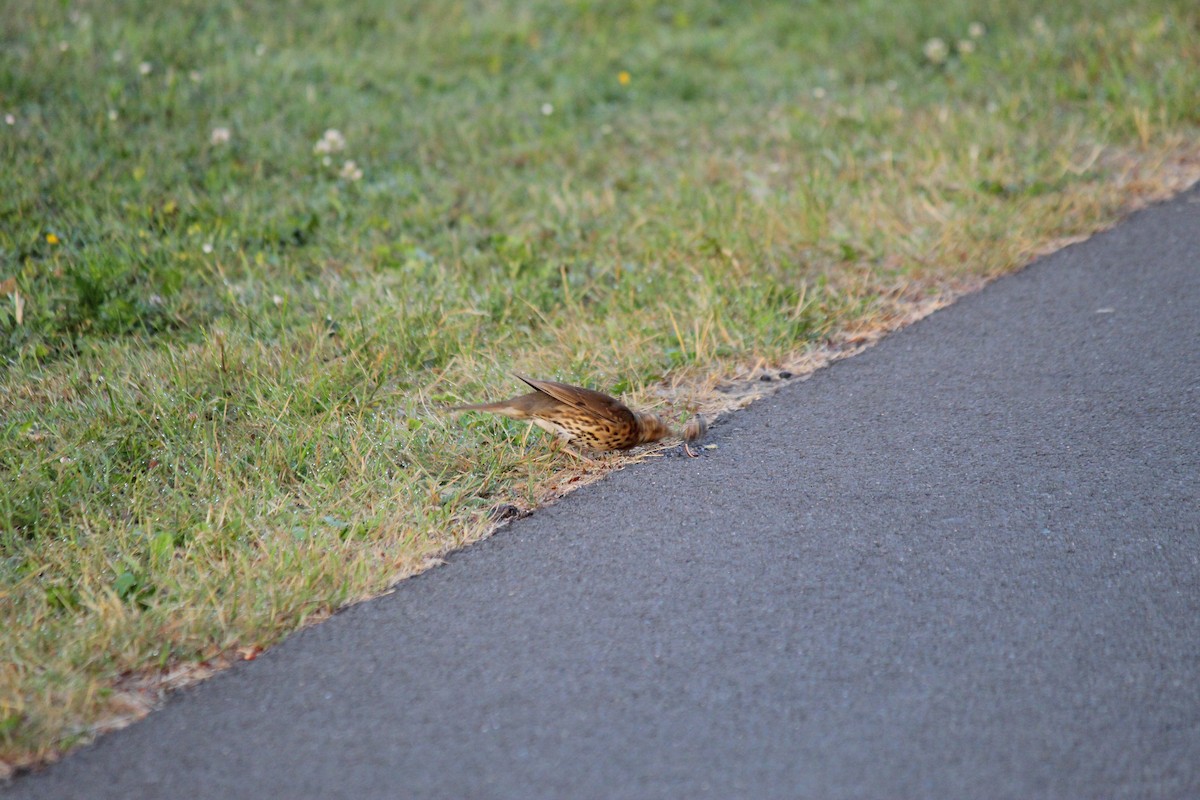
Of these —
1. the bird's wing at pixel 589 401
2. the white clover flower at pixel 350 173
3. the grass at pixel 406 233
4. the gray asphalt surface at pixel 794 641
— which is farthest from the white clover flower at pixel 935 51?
the bird's wing at pixel 589 401

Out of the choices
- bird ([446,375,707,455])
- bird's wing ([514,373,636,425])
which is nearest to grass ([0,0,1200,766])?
bird ([446,375,707,455])

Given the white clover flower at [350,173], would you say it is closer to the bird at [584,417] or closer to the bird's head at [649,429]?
the bird at [584,417]

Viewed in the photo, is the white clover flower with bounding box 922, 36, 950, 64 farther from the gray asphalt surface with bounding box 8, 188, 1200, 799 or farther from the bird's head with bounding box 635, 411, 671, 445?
the bird's head with bounding box 635, 411, 671, 445

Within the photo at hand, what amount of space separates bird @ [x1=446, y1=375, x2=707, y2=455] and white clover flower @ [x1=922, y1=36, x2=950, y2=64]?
5915 millimetres

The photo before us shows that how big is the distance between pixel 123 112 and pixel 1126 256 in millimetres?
6421

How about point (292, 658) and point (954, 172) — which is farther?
point (954, 172)

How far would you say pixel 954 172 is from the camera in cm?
679

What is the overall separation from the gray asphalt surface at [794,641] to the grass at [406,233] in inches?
11.6

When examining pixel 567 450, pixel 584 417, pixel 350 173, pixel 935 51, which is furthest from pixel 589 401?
pixel 935 51

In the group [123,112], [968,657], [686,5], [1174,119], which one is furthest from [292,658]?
[686,5]

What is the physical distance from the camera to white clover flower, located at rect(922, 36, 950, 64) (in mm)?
9047

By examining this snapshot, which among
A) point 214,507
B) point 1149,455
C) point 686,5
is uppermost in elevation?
point 686,5

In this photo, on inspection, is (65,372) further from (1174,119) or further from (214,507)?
(1174,119)

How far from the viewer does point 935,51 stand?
9.04 m
